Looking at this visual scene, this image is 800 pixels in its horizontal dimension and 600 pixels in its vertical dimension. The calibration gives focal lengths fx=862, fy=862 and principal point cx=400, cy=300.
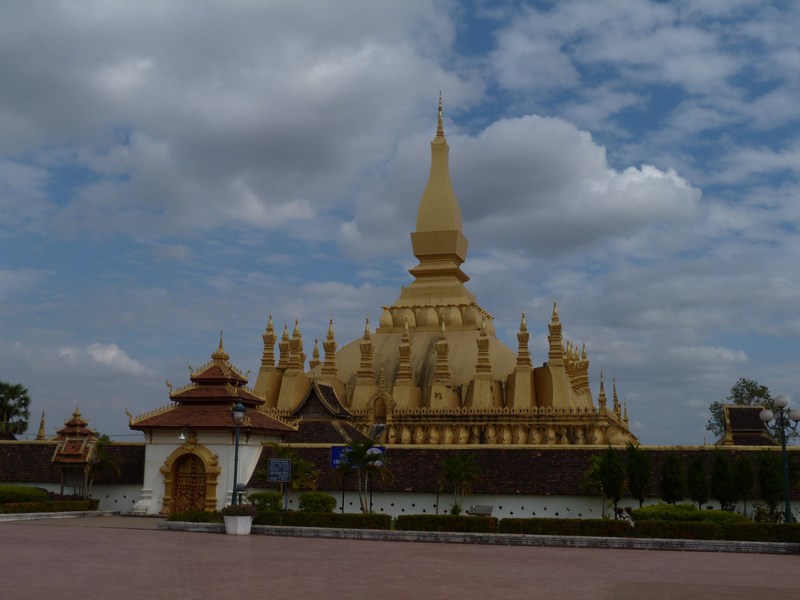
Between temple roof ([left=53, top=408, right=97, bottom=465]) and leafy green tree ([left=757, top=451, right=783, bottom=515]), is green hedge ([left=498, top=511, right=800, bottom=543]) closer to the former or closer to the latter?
leafy green tree ([left=757, top=451, right=783, bottom=515])

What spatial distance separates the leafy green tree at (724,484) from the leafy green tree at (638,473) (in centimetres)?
212

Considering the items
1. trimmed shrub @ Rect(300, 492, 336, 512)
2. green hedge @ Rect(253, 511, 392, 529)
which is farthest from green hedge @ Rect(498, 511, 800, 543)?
trimmed shrub @ Rect(300, 492, 336, 512)

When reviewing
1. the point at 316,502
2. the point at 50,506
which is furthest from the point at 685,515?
the point at 50,506


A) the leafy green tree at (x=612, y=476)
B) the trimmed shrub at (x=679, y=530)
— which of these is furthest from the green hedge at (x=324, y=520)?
the trimmed shrub at (x=679, y=530)

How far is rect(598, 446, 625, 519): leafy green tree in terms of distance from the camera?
93.7 feet

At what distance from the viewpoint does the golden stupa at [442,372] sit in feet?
141

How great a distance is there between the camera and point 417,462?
106ft

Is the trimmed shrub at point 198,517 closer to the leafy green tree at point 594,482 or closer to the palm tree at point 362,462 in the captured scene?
the palm tree at point 362,462

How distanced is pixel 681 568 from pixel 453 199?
38125 mm

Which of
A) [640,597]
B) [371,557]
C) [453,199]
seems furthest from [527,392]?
[640,597]

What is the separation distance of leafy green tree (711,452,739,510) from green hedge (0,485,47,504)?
2478cm

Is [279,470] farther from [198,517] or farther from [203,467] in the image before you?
[203,467]

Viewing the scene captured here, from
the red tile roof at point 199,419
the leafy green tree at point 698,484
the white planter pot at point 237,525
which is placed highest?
the red tile roof at point 199,419

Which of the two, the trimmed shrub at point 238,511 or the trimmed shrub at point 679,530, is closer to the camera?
the trimmed shrub at point 679,530
